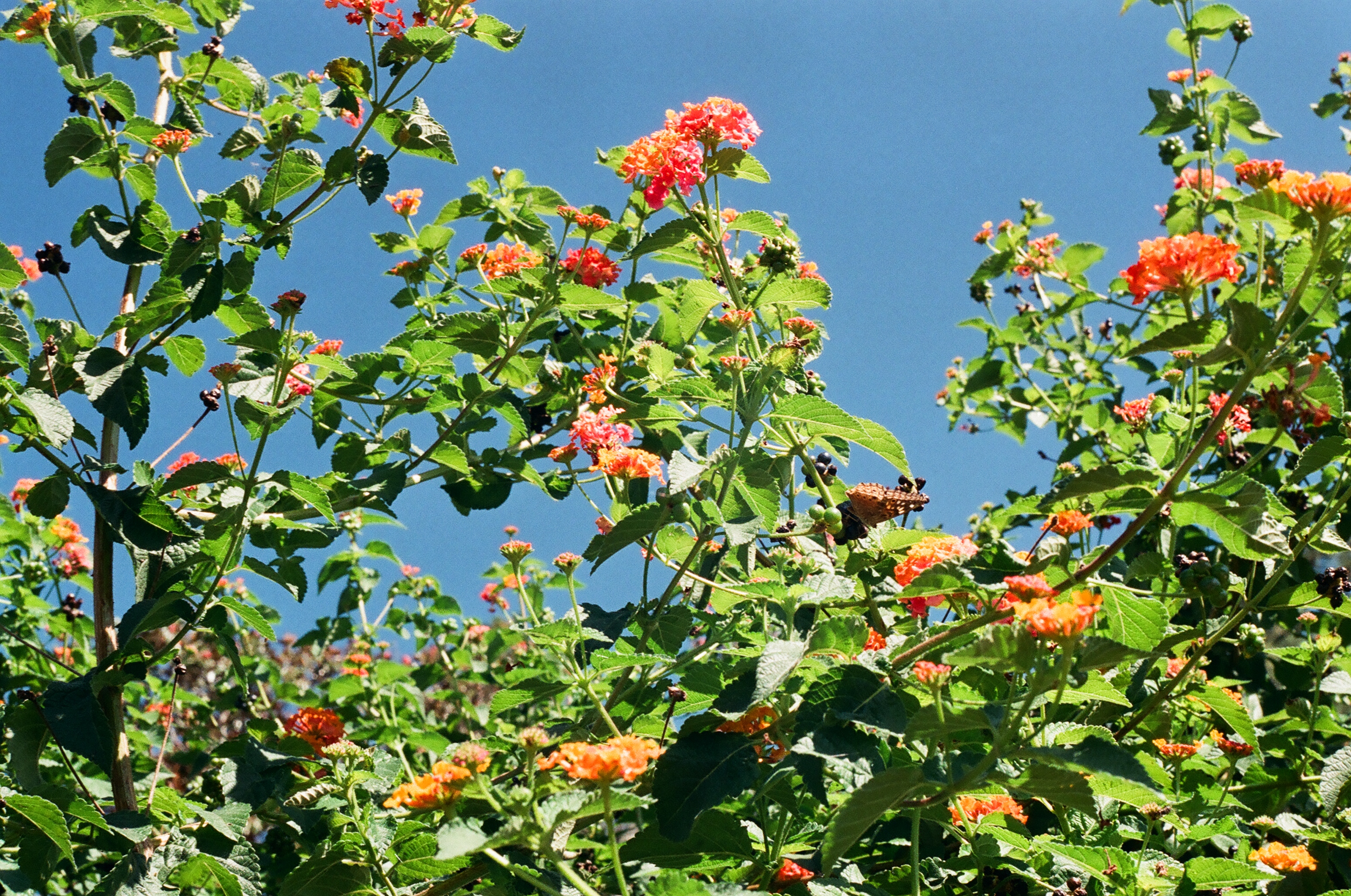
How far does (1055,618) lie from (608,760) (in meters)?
0.70

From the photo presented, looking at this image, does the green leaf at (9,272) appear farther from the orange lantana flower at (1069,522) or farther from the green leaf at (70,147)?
the orange lantana flower at (1069,522)

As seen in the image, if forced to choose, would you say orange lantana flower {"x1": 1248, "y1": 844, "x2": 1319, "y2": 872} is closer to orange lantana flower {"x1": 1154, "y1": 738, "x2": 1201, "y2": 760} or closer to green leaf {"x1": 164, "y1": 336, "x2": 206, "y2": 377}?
orange lantana flower {"x1": 1154, "y1": 738, "x2": 1201, "y2": 760}

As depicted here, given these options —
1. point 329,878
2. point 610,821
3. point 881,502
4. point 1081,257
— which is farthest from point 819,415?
point 1081,257

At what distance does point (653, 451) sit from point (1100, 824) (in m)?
1.70

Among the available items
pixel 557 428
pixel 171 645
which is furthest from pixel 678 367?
pixel 171 645

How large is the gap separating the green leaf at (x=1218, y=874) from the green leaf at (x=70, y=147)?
11.9 ft

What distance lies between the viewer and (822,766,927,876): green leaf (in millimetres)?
1564

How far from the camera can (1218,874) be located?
2262 millimetres

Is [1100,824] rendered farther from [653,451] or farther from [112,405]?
[112,405]

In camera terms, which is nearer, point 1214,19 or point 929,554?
point 929,554

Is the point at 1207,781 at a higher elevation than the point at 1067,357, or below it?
below

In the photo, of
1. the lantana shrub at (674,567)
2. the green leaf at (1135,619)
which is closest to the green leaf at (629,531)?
the lantana shrub at (674,567)

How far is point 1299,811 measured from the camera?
3443mm

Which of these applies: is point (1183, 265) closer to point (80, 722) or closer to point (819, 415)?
point (819, 415)
